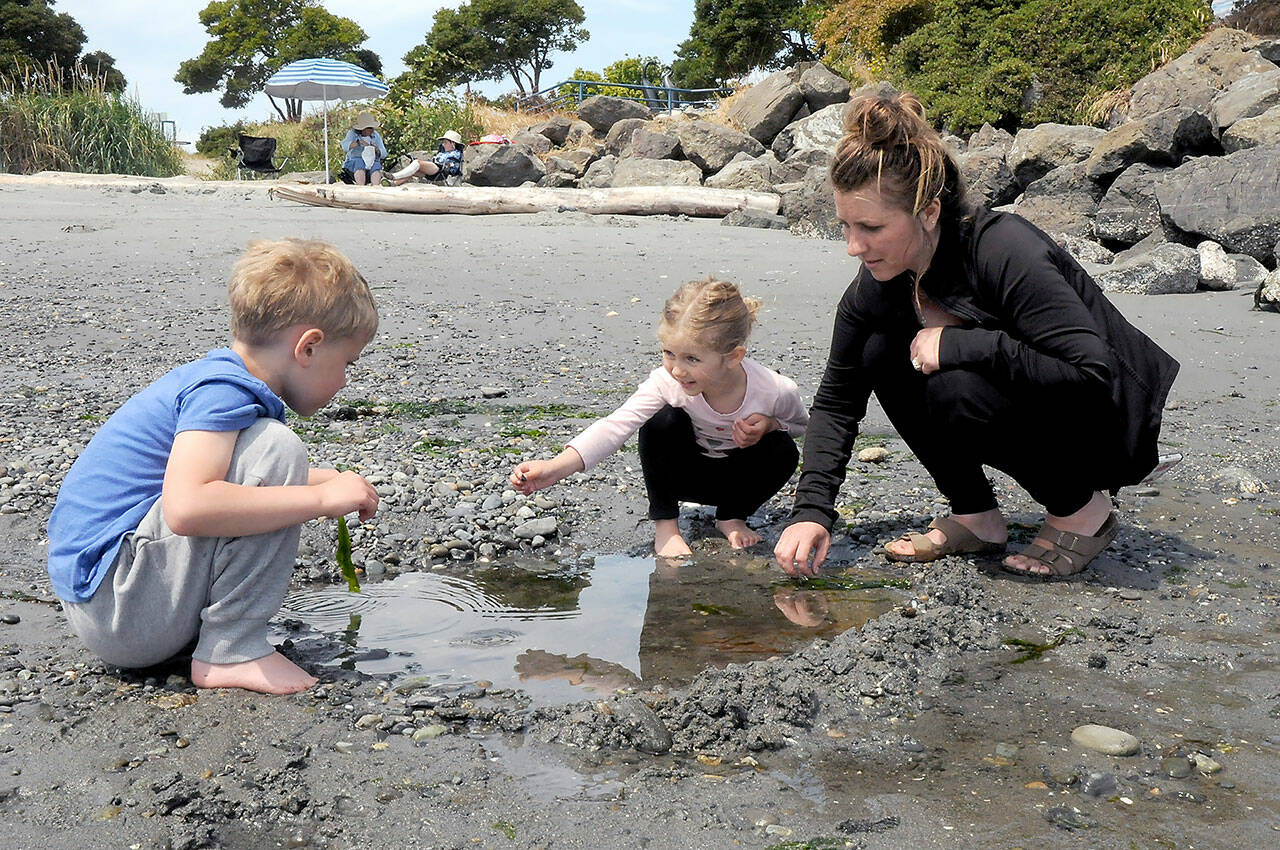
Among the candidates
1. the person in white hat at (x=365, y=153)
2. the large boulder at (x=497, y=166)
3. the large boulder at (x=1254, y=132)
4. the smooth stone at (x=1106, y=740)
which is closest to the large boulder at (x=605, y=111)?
the large boulder at (x=497, y=166)

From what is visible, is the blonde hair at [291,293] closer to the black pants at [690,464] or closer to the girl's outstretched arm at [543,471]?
the girl's outstretched arm at [543,471]

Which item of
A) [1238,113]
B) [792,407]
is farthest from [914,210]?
[1238,113]

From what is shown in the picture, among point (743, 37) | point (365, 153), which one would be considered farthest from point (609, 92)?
point (365, 153)

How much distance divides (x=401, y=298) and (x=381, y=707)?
5335mm

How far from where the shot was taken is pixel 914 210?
3.04 meters

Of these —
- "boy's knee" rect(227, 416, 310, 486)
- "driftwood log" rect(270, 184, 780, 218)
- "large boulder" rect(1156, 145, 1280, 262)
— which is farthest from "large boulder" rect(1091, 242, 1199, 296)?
"boy's knee" rect(227, 416, 310, 486)

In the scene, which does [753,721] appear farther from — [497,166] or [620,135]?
[620,135]

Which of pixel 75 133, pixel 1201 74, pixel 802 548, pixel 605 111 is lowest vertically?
pixel 802 548

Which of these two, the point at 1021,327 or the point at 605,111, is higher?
the point at 605,111

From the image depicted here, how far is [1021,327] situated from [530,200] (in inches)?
407

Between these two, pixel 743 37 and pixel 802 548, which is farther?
pixel 743 37

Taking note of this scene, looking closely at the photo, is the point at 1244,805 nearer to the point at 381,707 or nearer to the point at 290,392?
the point at 381,707

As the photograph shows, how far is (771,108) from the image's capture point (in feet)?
68.5

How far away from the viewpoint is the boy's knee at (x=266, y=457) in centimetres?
239
